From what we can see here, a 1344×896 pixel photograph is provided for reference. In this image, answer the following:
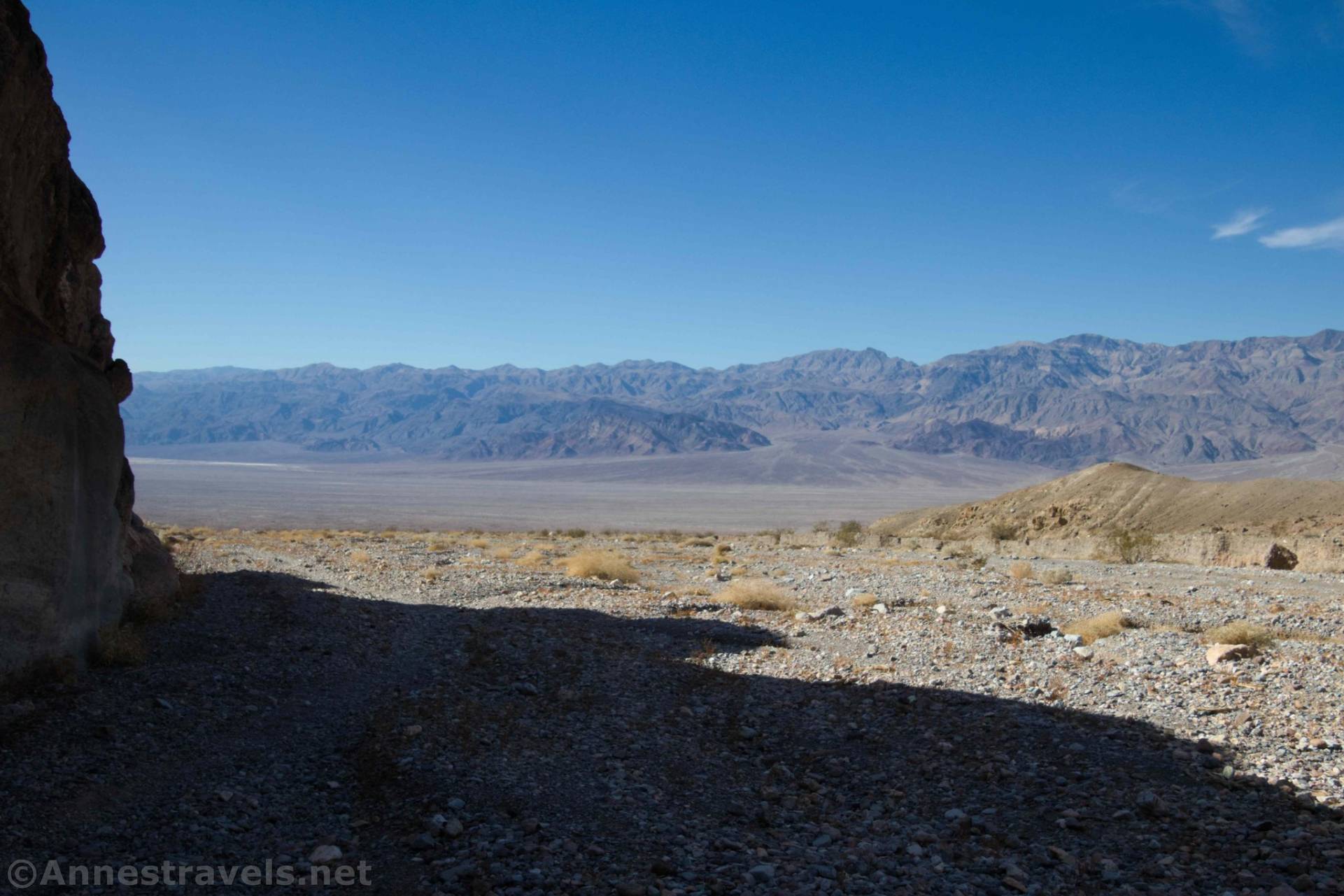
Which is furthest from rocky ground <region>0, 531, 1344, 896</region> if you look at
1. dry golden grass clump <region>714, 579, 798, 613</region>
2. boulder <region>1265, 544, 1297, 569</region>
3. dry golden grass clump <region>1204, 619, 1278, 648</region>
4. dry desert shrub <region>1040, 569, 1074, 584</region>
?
boulder <region>1265, 544, 1297, 569</region>

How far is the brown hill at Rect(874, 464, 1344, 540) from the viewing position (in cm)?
3916

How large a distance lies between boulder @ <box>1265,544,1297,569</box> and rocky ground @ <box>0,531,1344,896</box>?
16.7 metres

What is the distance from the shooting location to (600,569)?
2264 centimetres

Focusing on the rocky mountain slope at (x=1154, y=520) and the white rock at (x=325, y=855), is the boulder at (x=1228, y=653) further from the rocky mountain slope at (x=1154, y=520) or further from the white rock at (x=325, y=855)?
the rocky mountain slope at (x=1154, y=520)

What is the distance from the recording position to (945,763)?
26.8 ft

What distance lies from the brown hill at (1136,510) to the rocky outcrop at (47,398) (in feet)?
131

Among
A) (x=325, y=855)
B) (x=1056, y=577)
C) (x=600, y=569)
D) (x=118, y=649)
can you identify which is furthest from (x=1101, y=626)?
(x=118, y=649)

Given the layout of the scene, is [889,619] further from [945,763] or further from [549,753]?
[549,753]

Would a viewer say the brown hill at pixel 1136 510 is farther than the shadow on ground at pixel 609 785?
Yes

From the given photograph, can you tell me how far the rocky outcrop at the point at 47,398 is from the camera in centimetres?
801

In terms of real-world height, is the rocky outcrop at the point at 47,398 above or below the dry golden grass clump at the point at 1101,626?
above

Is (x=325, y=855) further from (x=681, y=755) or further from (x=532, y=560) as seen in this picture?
(x=532, y=560)

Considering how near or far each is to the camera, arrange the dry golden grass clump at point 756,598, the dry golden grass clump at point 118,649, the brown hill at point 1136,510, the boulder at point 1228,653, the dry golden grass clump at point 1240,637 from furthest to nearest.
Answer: the brown hill at point 1136,510 < the dry golden grass clump at point 756,598 < the dry golden grass clump at point 1240,637 < the boulder at point 1228,653 < the dry golden grass clump at point 118,649

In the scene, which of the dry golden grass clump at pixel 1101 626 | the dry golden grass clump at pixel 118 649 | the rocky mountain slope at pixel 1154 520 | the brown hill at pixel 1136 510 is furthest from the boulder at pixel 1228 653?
the brown hill at pixel 1136 510
